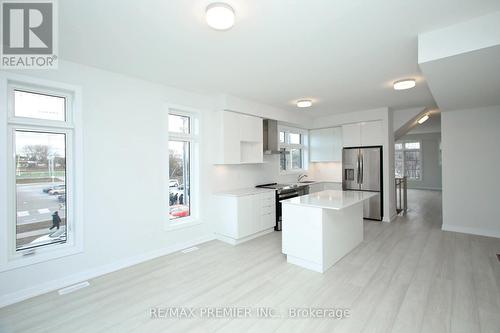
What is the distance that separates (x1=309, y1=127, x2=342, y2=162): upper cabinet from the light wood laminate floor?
3.12 meters

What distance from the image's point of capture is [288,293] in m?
2.56

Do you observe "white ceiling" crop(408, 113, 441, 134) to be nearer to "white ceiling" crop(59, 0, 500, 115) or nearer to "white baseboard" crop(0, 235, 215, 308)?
"white ceiling" crop(59, 0, 500, 115)

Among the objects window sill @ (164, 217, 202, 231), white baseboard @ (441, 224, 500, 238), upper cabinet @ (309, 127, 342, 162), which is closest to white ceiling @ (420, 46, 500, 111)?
white baseboard @ (441, 224, 500, 238)

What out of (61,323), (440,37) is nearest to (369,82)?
(440,37)

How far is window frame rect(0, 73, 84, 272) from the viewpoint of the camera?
245 cm

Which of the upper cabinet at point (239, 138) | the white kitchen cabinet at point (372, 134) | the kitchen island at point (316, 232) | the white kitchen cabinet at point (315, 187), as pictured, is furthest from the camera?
the white kitchen cabinet at point (315, 187)

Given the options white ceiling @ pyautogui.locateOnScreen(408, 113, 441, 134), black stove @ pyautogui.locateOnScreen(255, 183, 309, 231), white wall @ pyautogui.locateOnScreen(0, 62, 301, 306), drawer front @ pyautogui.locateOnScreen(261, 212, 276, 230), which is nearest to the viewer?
white wall @ pyautogui.locateOnScreen(0, 62, 301, 306)

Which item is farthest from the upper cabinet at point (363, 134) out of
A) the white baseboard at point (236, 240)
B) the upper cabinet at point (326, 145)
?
the white baseboard at point (236, 240)

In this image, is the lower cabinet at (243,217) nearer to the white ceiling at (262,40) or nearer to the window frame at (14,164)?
the white ceiling at (262,40)

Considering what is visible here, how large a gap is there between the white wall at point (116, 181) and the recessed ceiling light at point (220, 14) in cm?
201

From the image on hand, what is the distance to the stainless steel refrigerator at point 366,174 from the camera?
18.0 ft

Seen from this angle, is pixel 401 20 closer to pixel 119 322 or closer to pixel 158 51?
pixel 158 51

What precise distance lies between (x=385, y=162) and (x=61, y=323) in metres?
6.05

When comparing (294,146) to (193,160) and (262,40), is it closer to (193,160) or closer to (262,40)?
(193,160)
